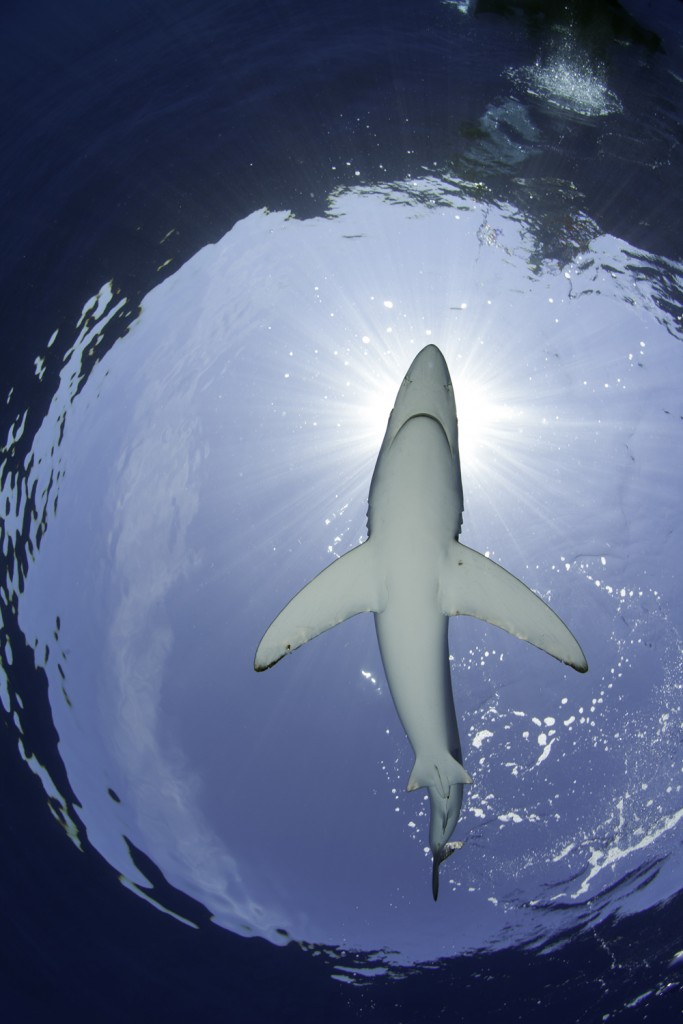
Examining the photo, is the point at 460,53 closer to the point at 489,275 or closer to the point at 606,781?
the point at 489,275

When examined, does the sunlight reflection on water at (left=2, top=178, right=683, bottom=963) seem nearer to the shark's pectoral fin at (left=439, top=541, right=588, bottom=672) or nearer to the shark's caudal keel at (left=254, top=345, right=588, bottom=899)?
the shark's caudal keel at (left=254, top=345, right=588, bottom=899)

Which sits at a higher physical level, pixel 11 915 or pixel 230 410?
pixel 230 410

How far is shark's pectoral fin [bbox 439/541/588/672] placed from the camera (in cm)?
542

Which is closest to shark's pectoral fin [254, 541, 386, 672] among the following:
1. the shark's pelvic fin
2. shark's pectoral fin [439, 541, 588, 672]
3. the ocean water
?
shark's pectoral fin [439, 541, 588, 672]

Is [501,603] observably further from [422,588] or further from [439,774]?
[439,774]

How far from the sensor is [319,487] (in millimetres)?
9984

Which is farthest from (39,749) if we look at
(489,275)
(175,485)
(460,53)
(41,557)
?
(460,53)

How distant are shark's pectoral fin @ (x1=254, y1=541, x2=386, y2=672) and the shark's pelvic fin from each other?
1785 millimetres

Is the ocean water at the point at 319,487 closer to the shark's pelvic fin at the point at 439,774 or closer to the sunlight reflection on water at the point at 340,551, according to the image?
the sunlight reflection on water at the point at 340,551

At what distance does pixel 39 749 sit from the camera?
33.6ft

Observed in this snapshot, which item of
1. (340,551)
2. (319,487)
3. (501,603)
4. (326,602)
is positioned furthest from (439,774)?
(319,487)

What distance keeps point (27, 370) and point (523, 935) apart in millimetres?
13317

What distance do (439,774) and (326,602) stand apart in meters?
2.25

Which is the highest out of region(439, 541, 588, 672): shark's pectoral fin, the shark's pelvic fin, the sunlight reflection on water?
the sunlight reflection on water
